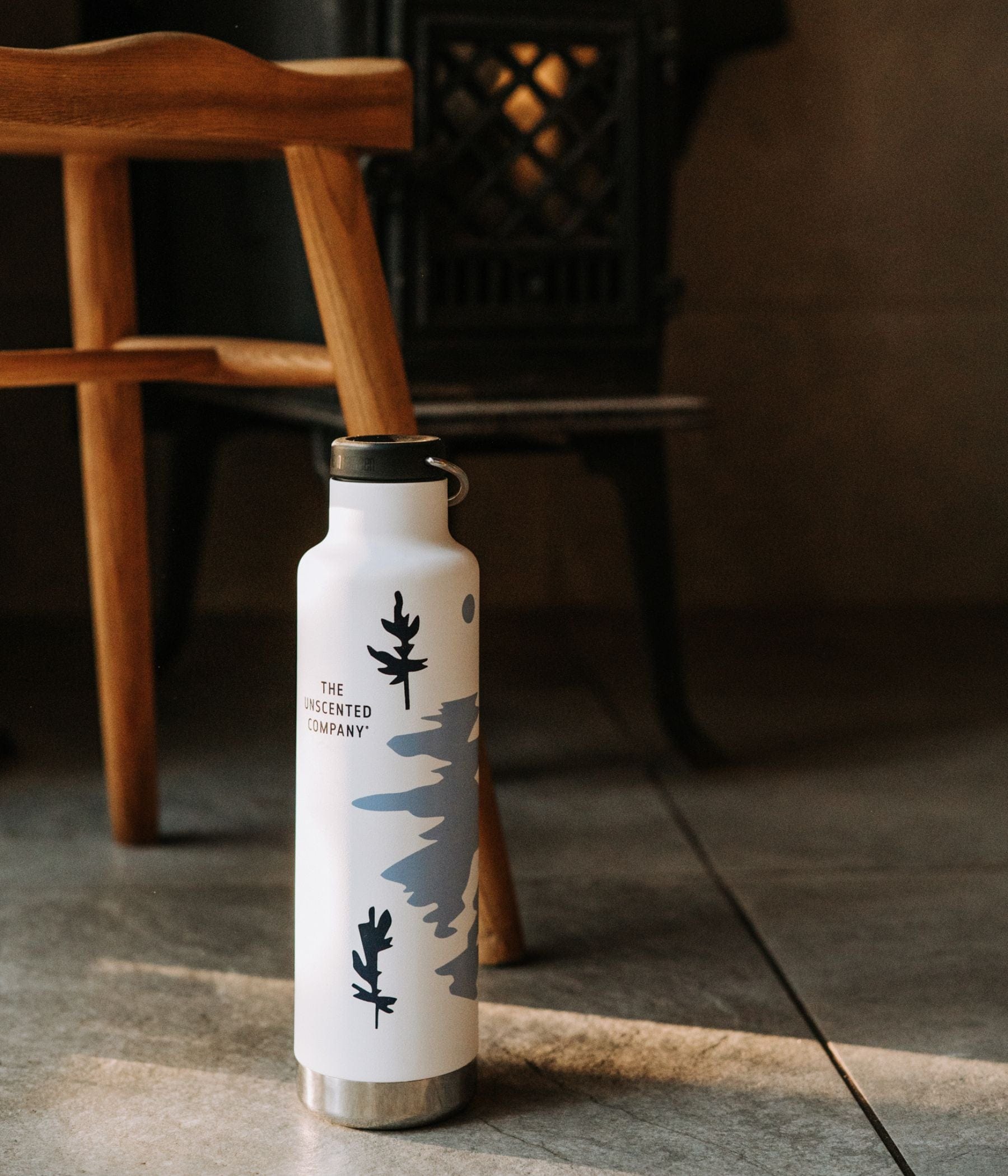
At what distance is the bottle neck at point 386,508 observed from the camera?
2.78 feet

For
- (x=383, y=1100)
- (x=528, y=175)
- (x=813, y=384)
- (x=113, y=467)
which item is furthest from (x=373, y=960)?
(x=813, y=384)

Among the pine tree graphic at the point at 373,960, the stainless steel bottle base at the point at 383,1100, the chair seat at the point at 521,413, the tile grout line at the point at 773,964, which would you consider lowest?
the tile grout line at the point at 773,964

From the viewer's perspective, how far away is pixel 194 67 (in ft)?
3.07

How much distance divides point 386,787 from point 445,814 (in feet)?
0.14

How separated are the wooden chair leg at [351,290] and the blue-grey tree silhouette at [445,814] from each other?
13cm

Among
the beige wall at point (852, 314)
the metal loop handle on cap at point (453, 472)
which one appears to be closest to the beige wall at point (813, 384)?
the beige wall at point (852, 314)

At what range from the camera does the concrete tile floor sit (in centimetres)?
90

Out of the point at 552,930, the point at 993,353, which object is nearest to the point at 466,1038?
the point at 552,930

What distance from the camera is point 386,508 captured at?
0.85 metres

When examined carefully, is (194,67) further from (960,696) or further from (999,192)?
(999,192)

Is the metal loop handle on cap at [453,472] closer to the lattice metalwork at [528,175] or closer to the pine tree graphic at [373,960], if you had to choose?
the pine tree graphic at [373,960]

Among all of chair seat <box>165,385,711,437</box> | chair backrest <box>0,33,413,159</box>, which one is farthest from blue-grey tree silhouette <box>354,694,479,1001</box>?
chair seat <box>165,385,711,437</box>

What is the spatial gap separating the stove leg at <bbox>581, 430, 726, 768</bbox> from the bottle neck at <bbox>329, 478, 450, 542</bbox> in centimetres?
79

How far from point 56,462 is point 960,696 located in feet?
4.79
